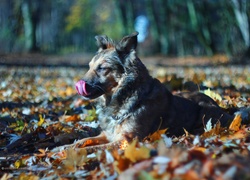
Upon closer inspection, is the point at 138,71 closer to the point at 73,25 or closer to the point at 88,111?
the point at 88,111

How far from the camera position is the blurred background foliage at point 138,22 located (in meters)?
36.4

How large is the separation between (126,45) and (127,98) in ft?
2.36

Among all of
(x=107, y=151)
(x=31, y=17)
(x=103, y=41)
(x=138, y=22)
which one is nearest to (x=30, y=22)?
(x=31, y=17)

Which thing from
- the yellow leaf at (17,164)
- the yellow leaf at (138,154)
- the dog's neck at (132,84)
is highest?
the dog's neck at (132,84)

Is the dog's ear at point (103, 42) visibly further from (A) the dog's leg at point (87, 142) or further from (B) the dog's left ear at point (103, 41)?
(A) the dog's leg at point (87, 142)

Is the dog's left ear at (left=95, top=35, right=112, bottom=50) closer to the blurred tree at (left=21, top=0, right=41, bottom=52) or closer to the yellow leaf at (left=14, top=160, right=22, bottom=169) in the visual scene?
the yellow leaf at (left=14, top=160, right=22, bottom=169)

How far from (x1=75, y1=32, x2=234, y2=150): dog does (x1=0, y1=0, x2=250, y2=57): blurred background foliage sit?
23.4 m

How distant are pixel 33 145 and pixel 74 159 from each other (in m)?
1.95

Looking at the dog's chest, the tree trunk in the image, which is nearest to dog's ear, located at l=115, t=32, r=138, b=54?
the dog's chest

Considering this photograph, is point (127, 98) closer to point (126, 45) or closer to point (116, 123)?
point (116, 123)

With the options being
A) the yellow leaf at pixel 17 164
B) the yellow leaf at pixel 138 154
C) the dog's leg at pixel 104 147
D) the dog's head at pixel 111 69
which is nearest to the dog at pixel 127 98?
the dog's head at pixel 111 69

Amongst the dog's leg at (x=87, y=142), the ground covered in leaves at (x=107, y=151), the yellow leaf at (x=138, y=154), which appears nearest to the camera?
the ground covered in leaves at (x=107, y=151)

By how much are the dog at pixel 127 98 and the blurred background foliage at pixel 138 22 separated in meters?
23.4

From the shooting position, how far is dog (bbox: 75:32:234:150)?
16.4ft
